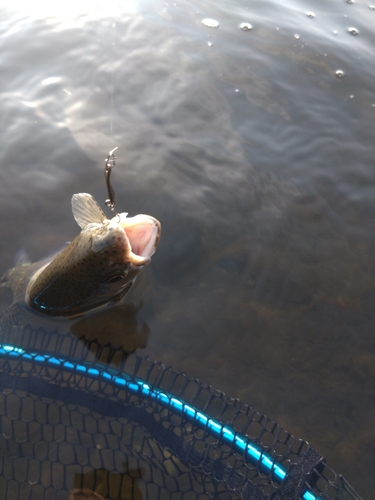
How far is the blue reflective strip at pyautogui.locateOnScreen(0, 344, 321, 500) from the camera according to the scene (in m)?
2.38

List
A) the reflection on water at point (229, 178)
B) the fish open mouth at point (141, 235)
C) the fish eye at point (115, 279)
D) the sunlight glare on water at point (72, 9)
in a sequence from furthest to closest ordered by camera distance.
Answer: the sunlight glare on water at point (72, 9) → the reflection on water at point (229, 178) → the fish eye at point (115, 279) → the fish open mouth at point (141, 235)

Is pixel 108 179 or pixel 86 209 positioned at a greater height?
pixel 108 179

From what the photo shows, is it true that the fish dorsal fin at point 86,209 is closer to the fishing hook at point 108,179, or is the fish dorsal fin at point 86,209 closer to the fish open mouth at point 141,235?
the fishing hook at point 108,179

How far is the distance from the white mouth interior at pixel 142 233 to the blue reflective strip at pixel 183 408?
776mm

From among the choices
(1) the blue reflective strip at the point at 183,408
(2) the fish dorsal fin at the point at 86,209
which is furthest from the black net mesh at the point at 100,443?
(2) the fish dorsal fin at the point at 86,209

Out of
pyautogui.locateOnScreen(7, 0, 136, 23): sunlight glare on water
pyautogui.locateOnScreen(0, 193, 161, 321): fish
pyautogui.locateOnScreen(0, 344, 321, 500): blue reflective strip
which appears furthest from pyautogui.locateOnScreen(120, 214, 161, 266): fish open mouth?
pyautogui.locateOnScreen(7, 0, 136, 23): sunlight glare on water

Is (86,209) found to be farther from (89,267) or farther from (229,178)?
(229,178)

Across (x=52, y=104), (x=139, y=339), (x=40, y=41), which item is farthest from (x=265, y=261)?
(x=40, y=41)

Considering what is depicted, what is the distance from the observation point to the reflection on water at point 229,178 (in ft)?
11.2

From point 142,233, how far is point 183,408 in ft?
3.63

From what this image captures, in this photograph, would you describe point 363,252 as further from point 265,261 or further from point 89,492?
point 89,492

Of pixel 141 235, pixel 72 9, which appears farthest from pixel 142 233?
pixel 72 9

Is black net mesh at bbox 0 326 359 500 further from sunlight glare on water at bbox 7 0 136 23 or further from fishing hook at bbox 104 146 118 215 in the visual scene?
sunlight glare on water at bbox 7 0 136 23

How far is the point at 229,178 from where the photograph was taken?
4477 millimetres
